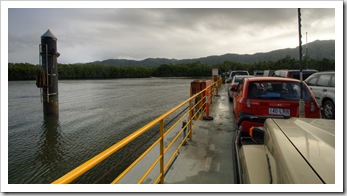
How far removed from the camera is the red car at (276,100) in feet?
16.0

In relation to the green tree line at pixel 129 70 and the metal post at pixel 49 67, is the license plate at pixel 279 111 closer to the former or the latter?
the metal post at pixel 49 67

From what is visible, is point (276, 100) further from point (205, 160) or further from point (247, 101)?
point (205, 160)

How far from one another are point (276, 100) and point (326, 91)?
12.8ft

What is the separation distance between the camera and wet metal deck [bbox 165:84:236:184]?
3.38 metres

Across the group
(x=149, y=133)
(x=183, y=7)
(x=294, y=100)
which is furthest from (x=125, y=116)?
(x=183, y=7)

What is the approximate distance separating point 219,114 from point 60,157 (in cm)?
549

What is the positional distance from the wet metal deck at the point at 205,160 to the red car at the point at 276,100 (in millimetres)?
796

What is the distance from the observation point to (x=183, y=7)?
2.94 metres

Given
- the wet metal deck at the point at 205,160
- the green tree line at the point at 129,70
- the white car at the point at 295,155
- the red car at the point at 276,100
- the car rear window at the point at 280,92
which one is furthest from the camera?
the green tree line at the point at 129,70

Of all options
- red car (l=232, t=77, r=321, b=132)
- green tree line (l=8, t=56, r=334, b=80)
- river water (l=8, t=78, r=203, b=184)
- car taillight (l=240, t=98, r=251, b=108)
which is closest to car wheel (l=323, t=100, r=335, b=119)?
red car (l=232, t=77, r=321, b=132)

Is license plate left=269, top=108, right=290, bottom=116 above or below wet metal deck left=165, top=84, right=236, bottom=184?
above

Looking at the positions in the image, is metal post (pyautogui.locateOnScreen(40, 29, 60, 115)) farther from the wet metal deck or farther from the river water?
the wet metal deck

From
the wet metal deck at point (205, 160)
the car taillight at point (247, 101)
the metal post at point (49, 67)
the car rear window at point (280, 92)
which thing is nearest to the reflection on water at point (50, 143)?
the metal post at point (49, 67)

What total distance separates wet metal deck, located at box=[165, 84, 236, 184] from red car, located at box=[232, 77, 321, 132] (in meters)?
0.80
